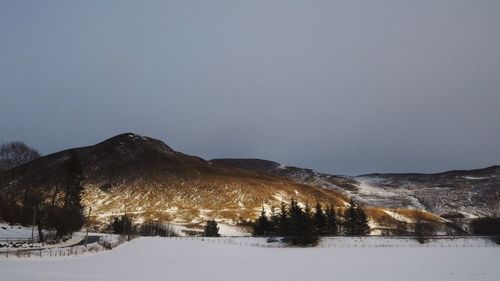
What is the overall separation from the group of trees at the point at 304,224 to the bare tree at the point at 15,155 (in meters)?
64.6

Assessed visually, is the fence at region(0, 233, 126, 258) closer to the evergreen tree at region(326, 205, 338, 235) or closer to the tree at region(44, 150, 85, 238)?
the tree at region(44, 150, 85, 238)

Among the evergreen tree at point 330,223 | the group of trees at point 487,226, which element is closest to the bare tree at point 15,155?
the evergreen tree at point 330,223

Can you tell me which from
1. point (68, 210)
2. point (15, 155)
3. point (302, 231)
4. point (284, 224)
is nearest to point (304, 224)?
point (302, 231)

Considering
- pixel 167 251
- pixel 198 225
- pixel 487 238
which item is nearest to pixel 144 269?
pixel 167 251

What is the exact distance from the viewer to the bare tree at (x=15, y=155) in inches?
5098

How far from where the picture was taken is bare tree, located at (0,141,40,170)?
425 ft

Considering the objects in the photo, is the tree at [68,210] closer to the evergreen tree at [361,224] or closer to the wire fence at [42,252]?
the wire fence at [42,252]

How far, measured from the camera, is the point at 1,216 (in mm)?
93312

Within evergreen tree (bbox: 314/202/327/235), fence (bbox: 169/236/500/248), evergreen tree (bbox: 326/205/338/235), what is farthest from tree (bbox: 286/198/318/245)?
evergreen tree (bbox: 326/205/338/235)

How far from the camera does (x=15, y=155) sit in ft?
427

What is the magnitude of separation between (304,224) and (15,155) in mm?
82135

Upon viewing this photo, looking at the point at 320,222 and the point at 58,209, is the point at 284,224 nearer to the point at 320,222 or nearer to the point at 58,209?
the point at 320,222

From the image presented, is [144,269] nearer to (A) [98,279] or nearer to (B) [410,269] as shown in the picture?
(A) [98,279]

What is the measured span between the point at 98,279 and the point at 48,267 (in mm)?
9794
